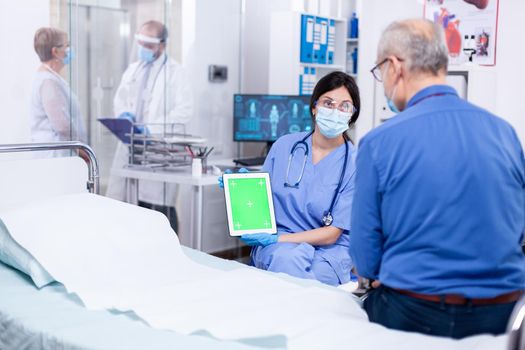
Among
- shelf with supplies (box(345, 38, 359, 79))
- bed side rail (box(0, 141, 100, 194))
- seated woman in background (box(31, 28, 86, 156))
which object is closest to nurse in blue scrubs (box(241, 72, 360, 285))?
bed side rail (box(0, 141, 100, 194))

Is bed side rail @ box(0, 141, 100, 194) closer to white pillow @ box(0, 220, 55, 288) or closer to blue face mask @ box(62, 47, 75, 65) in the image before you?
white pillow @ box(0, 220, 55, 288)

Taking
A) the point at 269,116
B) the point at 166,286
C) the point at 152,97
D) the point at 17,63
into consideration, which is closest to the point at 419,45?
the point at 166,286

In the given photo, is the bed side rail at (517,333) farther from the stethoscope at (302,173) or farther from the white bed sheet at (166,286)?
the stethoscope at (302,173)

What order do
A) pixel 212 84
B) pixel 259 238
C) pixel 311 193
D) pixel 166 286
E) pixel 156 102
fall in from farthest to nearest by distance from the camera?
pixel 212 84, pixel 156 102, pixel 311 193, pixel 259 238, pixel 166 286

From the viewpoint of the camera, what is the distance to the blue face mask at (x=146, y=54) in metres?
4.51

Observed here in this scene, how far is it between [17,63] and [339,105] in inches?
75.6

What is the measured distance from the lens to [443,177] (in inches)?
60.9

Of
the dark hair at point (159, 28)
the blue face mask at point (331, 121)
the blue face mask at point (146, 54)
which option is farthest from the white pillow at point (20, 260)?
the dark hair at point (159, 28)

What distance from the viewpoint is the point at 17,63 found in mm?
3719

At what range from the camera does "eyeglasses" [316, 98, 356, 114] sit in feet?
9.27

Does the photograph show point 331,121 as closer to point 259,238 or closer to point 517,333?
point 259,238

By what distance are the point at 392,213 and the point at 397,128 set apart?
0.67 feet

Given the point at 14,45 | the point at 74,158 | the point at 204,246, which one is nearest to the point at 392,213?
the point at 74,158

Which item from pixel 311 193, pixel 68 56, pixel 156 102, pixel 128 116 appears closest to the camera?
pixel 311 193
